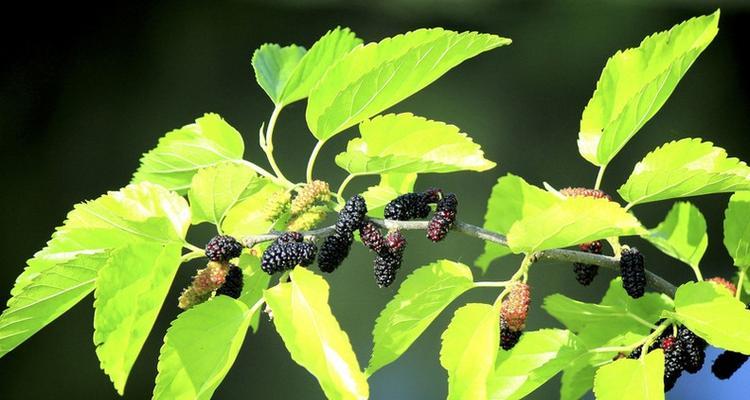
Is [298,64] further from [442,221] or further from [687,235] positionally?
[687,235]

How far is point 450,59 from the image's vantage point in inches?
16.8

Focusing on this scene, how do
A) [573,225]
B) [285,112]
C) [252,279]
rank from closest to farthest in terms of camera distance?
1. [573,225]
2. [252,279]
3. [285,112]

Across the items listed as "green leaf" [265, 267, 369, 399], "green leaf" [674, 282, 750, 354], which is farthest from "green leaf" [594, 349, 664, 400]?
"green leaf" [265, 267, 369, 399]

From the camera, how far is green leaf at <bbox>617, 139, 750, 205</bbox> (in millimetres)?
414

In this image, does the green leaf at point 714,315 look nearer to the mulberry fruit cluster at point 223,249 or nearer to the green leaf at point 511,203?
the green leaf at point 511,203

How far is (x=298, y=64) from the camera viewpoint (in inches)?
19.9

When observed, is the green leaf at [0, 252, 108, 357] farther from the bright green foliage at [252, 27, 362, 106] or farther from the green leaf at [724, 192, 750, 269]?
the green leaf at [724, 192, 750, 269]

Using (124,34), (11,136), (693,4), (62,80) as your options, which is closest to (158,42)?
(124,34)

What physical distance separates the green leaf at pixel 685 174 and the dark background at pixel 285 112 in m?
1.91

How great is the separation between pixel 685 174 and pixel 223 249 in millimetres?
237

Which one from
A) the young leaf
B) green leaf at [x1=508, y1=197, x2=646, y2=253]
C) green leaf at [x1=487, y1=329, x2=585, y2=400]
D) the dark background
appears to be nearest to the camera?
green leaf at [x1=508, y1=197, x2=646, y2=253]

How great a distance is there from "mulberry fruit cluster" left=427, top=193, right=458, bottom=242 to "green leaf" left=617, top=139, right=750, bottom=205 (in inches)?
3.6

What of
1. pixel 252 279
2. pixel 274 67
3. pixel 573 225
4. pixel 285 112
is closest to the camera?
pixel 573 225

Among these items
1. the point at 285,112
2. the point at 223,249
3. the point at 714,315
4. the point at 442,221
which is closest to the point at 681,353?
the point at 714,315
